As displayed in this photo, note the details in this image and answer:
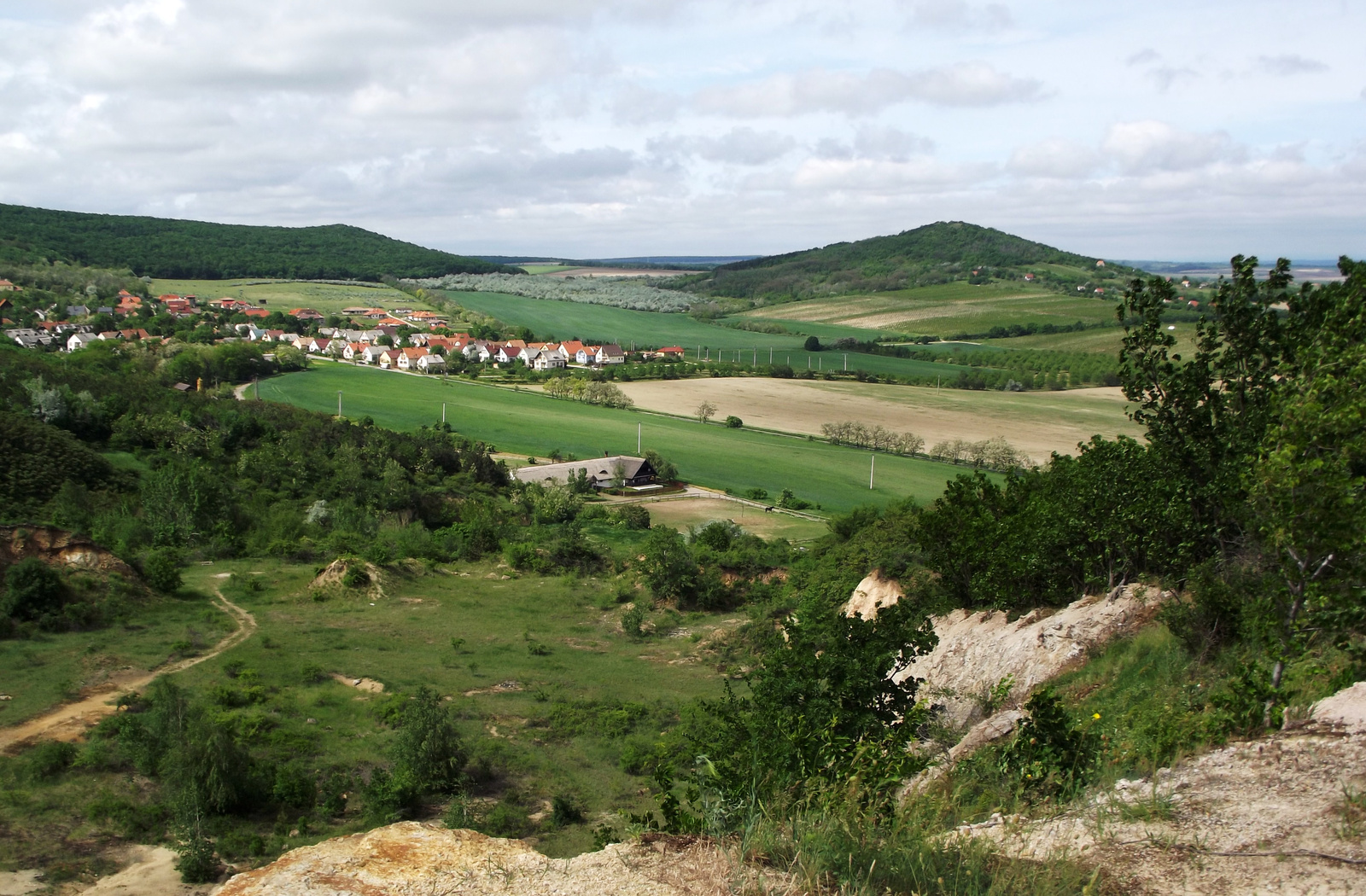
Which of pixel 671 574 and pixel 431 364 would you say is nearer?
pixel 671 574

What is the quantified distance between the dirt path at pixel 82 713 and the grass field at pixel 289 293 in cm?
12749

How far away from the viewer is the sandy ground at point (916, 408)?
235 feet

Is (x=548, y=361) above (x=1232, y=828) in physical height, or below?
above

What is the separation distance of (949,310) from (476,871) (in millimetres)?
142644

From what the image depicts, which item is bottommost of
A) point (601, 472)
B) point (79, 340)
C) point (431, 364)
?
point (601, 472)

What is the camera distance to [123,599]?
30.6 m

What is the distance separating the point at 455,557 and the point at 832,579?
62.5 feet

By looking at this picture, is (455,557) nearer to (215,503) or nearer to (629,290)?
(215,503)

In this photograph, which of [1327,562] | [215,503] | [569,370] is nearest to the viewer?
[1327,562]

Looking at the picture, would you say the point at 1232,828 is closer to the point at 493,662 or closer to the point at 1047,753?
the point at 1047,753

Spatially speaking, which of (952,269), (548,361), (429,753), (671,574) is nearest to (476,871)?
(429,753)

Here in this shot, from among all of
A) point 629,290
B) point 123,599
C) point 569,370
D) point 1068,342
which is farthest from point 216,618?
point 629,290

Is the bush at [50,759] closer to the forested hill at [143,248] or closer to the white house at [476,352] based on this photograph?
the white house at [476,352]

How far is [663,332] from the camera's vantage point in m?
144
